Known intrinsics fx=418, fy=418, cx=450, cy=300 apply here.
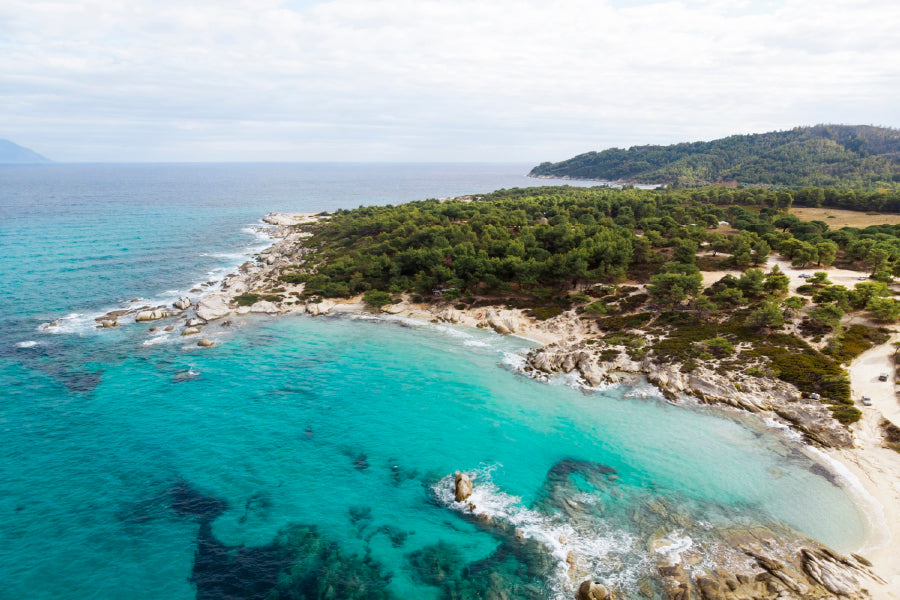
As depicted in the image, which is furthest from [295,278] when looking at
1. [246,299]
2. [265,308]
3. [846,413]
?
[846,413]

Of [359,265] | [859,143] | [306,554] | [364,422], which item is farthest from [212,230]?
[859,143]

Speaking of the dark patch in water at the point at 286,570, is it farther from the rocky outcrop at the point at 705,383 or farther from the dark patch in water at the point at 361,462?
the rocky outcrop at the point at 705,383

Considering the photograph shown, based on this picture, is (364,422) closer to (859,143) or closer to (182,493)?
(182,493)

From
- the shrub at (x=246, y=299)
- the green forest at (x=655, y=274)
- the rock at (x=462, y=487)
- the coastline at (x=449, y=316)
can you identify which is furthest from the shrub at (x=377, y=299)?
the rock at (x=462, y=487)

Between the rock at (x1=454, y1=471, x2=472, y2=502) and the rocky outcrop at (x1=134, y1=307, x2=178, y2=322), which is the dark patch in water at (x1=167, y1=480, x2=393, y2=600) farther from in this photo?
the rocky outcrop at (x1=134, y1=307, x2=178, y2=322)

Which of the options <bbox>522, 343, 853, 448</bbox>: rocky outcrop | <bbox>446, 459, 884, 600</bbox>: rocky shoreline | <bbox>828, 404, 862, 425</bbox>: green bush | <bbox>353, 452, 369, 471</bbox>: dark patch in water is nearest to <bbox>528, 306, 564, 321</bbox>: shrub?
<bbox>522, 343, 853, 448</bbox>: rocky outcrop
